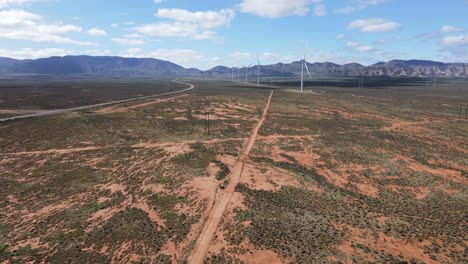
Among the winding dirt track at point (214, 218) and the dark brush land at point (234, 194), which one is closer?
the winding dirt track at point (214, 218)

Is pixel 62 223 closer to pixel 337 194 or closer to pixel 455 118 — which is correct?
pixel 337 194

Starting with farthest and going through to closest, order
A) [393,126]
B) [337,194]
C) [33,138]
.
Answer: [393,126]
[33,138]
[337,194]

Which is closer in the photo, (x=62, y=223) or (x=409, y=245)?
(x=409, y=245)

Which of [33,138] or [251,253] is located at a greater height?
[33,138]

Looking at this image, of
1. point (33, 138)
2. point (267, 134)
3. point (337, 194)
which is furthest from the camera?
point (267, 134)

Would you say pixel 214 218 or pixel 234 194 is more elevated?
pixel 234 194

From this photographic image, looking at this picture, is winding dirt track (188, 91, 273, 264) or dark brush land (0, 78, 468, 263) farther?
dark brush land (0, 78, 468, 263)

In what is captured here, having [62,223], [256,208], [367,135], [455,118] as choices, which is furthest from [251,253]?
[455,118]

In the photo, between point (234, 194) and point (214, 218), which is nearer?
point (214, 218)
